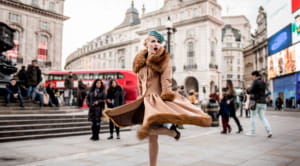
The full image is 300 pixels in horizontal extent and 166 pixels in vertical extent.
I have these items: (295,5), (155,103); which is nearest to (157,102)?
(155,103)

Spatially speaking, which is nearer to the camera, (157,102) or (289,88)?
(157,102)

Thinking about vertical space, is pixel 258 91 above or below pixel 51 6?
below

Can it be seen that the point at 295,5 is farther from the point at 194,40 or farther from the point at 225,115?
the point at 225,115

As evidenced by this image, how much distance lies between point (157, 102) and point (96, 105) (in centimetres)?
500

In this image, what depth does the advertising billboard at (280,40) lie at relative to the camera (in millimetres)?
31000

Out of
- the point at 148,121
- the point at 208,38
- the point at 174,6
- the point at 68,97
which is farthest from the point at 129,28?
the point at 148,121

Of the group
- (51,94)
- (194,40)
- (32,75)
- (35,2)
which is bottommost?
(51,94)

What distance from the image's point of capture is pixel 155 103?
120 inches

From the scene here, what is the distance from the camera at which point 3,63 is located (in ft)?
39.3

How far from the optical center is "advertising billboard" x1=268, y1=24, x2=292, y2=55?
102 feet

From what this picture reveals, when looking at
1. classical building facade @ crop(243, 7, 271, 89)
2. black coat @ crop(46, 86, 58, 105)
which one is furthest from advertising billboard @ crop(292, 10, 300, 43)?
classical building facade @ crop(243, 7, 271, 89)

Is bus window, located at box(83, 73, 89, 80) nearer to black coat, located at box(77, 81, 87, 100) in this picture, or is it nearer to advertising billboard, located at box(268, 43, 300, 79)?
black coat, located at box(77, 81, 87, 100)

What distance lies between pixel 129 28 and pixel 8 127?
5782 centimetres

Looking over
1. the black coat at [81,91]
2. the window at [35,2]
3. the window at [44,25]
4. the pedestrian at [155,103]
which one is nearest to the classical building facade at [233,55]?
the window at [44,25]
